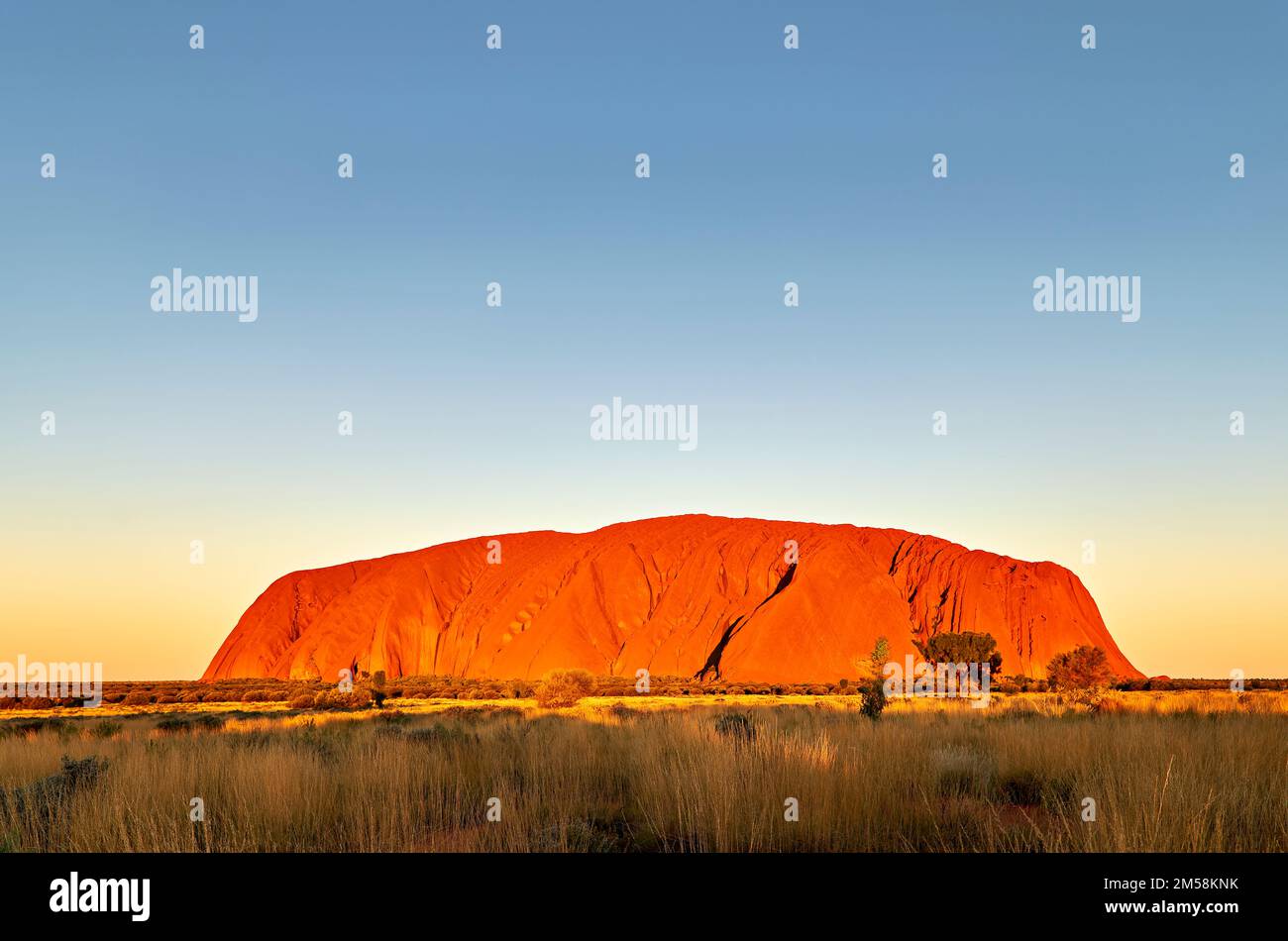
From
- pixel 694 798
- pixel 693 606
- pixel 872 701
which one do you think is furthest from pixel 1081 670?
pixel 693 606

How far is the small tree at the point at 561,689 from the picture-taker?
4581 cm

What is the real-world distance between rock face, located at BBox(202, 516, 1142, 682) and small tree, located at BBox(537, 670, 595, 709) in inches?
1334

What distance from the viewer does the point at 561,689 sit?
4812 cm

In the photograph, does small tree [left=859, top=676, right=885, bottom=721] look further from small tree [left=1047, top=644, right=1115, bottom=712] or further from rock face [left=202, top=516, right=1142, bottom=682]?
rock face [left=202, top=516, right=1142, bottom=682]

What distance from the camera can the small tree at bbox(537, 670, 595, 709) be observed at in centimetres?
4581

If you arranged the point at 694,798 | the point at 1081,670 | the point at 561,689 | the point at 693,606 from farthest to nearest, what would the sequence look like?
the point at 693,606 → the point at 561,689 → the point at 1081,670 → the point at 694,798

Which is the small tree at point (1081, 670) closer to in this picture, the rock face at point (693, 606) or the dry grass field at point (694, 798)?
the rock face at point (693, 606)

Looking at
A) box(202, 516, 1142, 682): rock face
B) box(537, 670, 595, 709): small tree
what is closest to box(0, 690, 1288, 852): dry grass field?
box(537, 670, 595, 709): small tree

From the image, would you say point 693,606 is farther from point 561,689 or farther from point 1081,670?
point 1081,670

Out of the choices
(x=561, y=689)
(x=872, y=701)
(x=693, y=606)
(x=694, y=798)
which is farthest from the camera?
(x=693, y=606)

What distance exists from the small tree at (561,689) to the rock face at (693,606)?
33892 mm

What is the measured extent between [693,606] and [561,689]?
4717 centimetres
